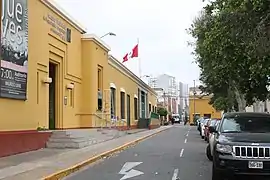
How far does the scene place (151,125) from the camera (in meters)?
58.4

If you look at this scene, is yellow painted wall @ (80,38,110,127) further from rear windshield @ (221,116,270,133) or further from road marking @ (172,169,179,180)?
rear windshield @ (221,116,270,133)

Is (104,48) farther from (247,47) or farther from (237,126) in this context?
(237,126)

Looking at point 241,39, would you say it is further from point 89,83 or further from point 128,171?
point 89,83

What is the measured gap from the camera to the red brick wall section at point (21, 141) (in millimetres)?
17406

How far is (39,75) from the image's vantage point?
2261 centimetres

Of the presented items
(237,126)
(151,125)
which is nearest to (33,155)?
(237,126)

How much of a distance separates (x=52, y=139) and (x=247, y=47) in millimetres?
9578

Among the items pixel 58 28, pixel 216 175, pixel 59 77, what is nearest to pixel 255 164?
pixel 216 175

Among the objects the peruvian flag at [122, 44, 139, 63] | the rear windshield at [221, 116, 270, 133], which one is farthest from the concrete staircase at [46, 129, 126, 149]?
the peruvian flag at [122, 44, 139, 63]

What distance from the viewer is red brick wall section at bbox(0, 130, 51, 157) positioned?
17.4 metres

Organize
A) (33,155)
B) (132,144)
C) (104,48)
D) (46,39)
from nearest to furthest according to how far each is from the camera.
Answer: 1. (33,155)
2. (46,39)
3. (132,144)
4. (104,48)

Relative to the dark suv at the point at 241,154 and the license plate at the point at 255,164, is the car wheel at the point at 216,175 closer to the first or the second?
A: the dark suv at the point at 241,154

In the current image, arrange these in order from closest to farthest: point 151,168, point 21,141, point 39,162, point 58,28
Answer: point 151,168 < point 39,162 < point 21,141 < point 58,28

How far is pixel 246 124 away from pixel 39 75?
12629 millimetres
